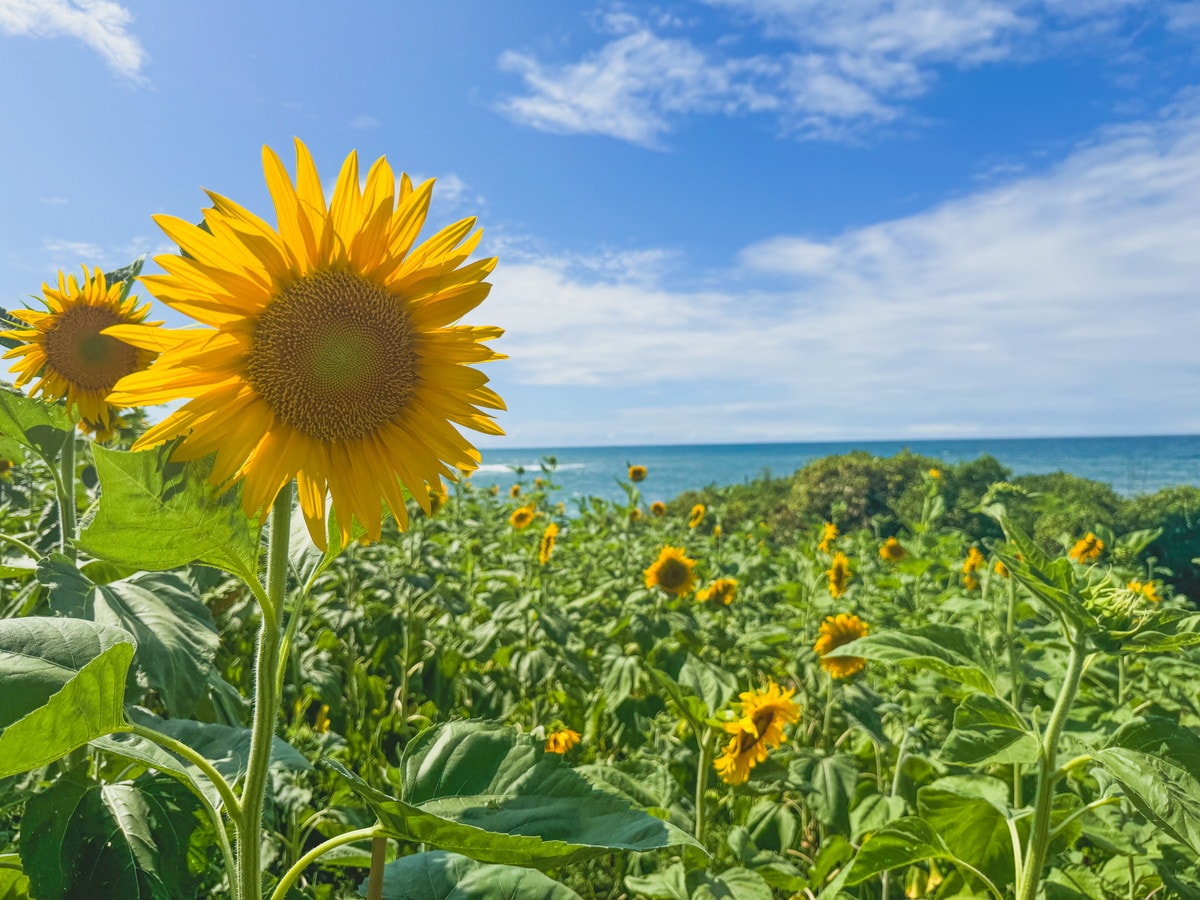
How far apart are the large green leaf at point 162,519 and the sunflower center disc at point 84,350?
3.67 ft

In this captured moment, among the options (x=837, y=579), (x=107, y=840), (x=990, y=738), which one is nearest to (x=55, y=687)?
(x=107, y=840)

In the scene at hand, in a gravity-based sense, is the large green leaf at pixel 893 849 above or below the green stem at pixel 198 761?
below

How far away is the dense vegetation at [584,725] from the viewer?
0.88m

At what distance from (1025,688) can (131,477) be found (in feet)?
9.74

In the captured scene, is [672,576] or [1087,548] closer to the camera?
[672,576]

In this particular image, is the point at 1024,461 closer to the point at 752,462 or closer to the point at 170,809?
the point at 752,462

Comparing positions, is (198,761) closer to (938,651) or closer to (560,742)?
(938,651)

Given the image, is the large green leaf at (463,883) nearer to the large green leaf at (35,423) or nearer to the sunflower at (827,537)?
the large green leaf at (35,423)

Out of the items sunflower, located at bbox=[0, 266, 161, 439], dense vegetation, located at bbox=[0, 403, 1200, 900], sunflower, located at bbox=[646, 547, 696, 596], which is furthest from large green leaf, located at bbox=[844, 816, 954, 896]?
sunflower, located at bbox=[646, 547, 696, 596]

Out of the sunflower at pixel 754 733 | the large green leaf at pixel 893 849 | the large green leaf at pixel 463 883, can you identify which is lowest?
the sunflower at pixel 754 733

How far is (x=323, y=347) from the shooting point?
1120 mm

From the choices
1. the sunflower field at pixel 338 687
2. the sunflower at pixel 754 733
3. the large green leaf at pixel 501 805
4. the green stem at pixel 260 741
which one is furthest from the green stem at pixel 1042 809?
the green stem at pixel 260 741

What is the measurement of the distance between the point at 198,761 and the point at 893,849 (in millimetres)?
1327

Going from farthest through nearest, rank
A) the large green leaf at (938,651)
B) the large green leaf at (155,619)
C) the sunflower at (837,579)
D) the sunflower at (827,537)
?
1. the sunflower at (827,537)
2. the sunflower at (837,579)
3. the large green leaf at (938,651)
4. the large green leaf at (155,619)
